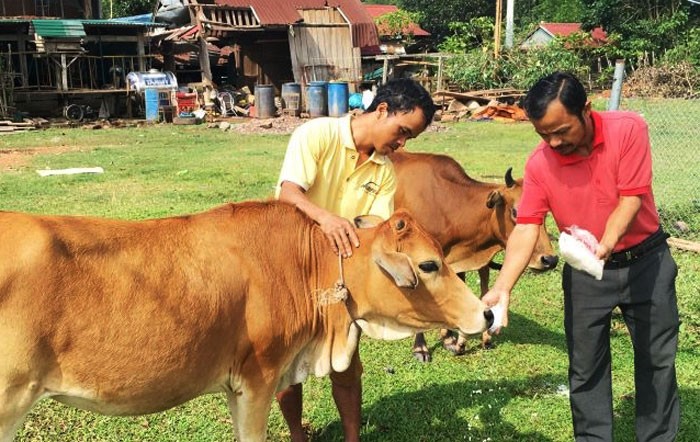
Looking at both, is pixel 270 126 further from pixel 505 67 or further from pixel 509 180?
pixel 509 180

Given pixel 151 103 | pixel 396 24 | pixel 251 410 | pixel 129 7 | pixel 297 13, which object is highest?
pixel 129 7

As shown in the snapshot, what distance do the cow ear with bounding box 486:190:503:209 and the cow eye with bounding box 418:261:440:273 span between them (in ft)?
8.88

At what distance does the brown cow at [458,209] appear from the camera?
239 inches

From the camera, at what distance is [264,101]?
25.2 m

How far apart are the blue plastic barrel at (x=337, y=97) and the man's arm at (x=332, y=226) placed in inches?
850

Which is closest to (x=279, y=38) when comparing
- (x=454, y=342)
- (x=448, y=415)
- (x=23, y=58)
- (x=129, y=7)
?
(x=23, y=58)

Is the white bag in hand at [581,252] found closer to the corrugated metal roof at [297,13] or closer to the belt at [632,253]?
the belt at [632,253]

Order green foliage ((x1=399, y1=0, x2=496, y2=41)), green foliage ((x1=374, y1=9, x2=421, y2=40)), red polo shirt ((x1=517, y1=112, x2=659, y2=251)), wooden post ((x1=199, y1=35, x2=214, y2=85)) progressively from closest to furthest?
red polo shirt ((x1=517, y1=112, x2=659, y2=251)) < wooden post ((x1=199, y1=35, x2=214, y2=85)) < green foliage ((x1=374, y1=9, x2=421, y2=40)) < green foliage ((x1=399, y1=0, x2=496, y2=41))

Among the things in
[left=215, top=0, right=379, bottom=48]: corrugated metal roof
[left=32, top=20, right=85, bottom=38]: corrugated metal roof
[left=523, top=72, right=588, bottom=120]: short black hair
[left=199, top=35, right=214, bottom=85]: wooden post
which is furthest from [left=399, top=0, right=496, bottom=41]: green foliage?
[left=523, top=72, right=588, bottom=120]: short black hair

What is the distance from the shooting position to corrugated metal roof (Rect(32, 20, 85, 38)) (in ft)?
77.9

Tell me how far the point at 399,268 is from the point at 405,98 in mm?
923

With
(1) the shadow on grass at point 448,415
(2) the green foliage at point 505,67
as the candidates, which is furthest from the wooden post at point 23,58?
(1) the shadow on grass at point 448,415

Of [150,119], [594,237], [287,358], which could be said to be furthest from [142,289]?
[150,119]

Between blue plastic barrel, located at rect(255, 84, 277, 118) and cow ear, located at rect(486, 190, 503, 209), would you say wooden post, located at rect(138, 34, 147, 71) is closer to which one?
blue plastic barrel, located at rect(255, 84, 277, 118)
